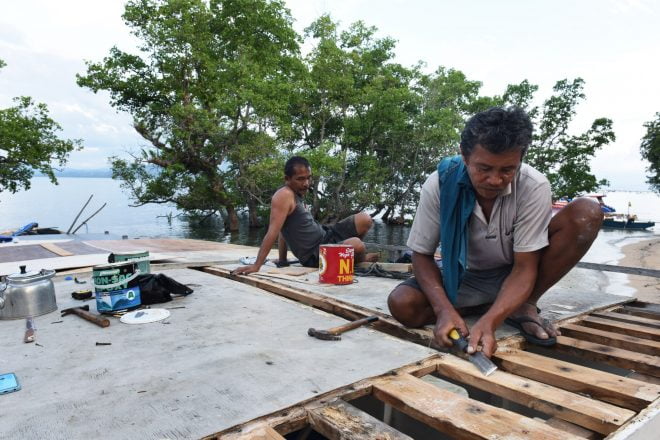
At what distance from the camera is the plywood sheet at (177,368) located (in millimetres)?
1194

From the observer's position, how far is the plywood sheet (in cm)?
119

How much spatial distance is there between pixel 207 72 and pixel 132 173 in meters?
5.81

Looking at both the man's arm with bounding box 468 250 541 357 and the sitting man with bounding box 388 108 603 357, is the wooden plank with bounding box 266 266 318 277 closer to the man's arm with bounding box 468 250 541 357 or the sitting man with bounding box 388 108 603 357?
the sitting man with bounding box 388 108 603 357

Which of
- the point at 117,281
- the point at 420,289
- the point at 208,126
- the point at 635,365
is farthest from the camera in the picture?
the point at 208,126

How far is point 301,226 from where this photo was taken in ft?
13.7

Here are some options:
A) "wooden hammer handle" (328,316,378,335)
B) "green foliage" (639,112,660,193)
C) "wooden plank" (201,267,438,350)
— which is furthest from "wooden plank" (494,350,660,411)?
"green foliage" (639,112,660,193)

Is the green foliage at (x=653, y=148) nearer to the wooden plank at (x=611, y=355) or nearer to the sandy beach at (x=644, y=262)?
the sandy beach at (x=644, y=262)

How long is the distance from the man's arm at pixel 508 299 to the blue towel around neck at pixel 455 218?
24 cm

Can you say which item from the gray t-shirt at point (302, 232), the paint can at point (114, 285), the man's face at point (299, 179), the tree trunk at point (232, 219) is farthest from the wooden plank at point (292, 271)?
the tree trunk at point (232, 219)

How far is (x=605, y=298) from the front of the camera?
293 cm

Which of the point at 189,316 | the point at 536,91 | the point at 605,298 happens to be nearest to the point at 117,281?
the point at 189,316

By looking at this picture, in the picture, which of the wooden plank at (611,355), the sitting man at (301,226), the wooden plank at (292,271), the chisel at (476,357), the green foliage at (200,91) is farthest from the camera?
the green foliage at (200,91)

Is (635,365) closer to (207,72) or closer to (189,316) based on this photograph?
(189,316)

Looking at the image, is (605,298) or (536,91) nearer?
(605,298)
